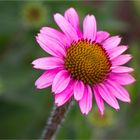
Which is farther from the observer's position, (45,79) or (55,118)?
(55,118)

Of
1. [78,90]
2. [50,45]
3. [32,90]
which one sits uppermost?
[50,45]

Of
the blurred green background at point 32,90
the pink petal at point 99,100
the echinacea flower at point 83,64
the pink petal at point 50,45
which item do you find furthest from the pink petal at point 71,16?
the blurred green background at point 32,90

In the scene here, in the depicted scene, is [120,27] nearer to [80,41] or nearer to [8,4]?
[8,4]

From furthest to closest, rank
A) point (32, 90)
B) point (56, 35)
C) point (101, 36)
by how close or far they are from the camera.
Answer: point (32, 90)
point (101, 36)
point (56, 35)

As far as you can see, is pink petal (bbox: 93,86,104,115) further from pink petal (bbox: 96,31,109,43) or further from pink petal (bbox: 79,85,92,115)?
pink petal (bbox: 96,31,109,43)

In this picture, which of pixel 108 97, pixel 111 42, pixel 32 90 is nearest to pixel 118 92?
pixel 108 97

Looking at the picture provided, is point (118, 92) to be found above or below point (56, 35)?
below

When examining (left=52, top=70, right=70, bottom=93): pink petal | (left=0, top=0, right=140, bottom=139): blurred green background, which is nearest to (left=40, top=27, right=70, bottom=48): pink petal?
(left=52, top=70, right=70, bottom=93): pink petal

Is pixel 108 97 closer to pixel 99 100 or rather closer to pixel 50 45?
pixel 99 100

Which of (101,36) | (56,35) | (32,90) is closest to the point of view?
(56,35)
